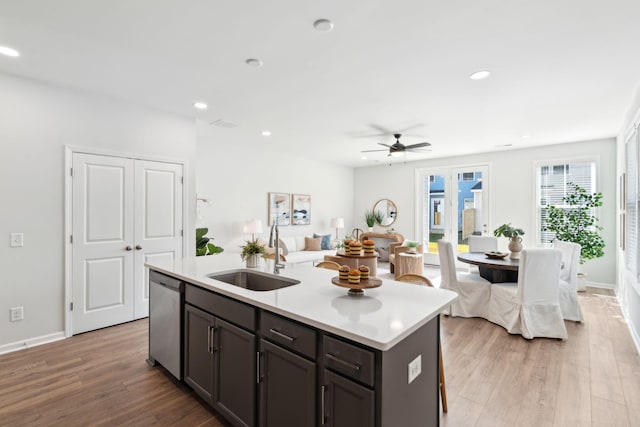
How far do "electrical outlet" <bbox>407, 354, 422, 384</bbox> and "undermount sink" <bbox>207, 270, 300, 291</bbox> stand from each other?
96 cm

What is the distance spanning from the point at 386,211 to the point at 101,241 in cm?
640

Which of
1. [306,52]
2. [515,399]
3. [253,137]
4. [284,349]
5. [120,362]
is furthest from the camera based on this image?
[253,137]

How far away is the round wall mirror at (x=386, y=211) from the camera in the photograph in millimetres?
8242

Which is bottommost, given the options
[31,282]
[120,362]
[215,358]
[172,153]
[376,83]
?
[120,362]

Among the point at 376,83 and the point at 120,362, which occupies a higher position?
the point at 376,83

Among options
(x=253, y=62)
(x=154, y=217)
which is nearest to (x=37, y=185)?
(x=154, y=217)

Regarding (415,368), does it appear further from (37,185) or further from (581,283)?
(581,283)

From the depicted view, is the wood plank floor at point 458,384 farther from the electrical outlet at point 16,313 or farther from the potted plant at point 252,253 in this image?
the potted plant at point 252,253

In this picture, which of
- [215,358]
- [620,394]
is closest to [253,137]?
[215,358]

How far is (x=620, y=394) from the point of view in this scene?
7.66 feet

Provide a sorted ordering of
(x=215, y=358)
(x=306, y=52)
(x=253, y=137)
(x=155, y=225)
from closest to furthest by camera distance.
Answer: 1. (x=215, y=358)
2. (x=306, y=52)
3. (x=155, y=225)
4. (x=253, y=137)

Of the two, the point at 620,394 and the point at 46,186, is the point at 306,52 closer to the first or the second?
the point at 46,186

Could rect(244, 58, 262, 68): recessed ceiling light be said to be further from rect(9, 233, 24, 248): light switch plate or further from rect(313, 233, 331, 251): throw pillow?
rect(313, 233, 331, 251): throw pillow

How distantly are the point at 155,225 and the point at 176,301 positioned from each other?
195 cm
